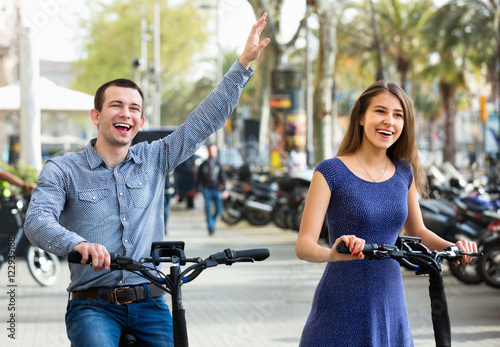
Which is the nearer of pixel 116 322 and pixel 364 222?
pixel 116 322

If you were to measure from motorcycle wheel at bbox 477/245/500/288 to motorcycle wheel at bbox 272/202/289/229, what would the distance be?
7754 mm

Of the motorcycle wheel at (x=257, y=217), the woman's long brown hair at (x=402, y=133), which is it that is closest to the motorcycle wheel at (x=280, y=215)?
the motorcycle wheel at (x=257, y=217)

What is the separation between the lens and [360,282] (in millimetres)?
3115

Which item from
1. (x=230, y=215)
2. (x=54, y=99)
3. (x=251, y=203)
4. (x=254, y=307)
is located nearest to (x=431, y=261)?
(x=254, y=307)

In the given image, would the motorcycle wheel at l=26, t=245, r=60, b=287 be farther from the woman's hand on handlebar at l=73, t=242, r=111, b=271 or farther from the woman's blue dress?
the woman's hand on handlebar at l=73, t=242, r=111, b=271

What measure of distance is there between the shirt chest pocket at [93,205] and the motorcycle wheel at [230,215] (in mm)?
15079

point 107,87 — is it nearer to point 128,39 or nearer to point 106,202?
point 106,202

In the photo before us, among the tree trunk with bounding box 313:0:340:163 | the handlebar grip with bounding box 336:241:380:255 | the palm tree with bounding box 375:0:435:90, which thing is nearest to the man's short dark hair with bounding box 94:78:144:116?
the handlebar grip with bounding box 336:241:380:255

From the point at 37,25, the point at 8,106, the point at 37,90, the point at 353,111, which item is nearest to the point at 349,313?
the point at 353,111

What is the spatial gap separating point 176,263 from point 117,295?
0.35 meters

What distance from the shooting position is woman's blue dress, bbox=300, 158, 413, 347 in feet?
10.1

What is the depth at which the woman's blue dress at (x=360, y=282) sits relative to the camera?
122 inches

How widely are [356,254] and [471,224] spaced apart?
772 cm

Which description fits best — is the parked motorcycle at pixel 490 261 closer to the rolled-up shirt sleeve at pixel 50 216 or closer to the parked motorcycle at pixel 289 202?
the parked motorcycle at pixel 289 202
